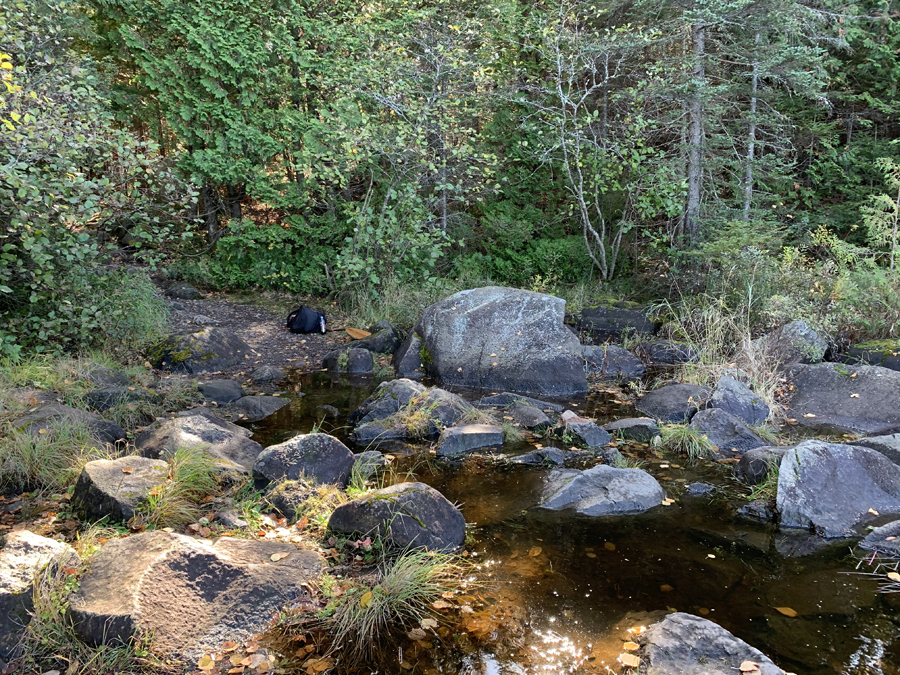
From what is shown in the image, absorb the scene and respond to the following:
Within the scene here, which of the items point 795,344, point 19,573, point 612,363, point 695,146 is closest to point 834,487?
point 795,344

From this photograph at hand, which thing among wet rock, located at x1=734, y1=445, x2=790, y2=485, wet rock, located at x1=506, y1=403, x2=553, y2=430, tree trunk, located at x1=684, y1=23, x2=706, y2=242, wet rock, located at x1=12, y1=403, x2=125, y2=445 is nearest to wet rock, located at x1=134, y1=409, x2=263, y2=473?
wet rock, located at x1=12, y1=403, x2=125, y2=445

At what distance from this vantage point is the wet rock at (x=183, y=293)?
464 inches

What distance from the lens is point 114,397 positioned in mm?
6188

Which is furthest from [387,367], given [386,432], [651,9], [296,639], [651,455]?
[651,9]

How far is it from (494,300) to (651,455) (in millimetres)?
3453

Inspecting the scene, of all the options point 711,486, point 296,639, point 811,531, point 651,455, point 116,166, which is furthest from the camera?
point 116,166

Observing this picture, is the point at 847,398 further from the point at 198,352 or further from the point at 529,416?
the point at 198,352

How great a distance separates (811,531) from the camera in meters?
4.45

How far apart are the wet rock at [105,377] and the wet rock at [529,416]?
14.0 feet

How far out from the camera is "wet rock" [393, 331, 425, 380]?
333 inches

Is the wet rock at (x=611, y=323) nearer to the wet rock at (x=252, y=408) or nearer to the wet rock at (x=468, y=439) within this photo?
the wet rock at (x=468, y=439)

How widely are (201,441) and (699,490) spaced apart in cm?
415

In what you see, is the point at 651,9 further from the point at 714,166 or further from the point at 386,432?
the point at 386,432

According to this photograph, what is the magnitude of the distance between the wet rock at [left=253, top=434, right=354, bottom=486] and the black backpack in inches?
204
